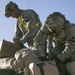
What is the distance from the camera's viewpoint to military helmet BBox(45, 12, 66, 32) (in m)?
3.90

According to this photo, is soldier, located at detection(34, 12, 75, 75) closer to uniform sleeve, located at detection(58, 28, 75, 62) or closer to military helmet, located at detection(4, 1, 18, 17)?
uniform sleeve, located at detection(58, 28, 75, 62)

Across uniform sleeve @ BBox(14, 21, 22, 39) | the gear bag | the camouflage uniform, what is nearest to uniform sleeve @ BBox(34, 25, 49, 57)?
the gear bag

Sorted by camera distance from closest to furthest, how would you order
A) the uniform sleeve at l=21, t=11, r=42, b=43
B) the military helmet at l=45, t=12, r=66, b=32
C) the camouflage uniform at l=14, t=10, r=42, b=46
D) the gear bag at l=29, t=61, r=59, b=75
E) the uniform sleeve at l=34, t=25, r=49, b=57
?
the gear bag at l=29, t=61, r=59, b=75 < the military helmet at l=45, t=12, r=66, b=32 < the uniform sleeve at l=34, t=25, r=49, b=57 < the uniform sleeve at l=21, t=11, r=42, b=43 < the camouflage uniform at l=14, t=10, r=42, b=46

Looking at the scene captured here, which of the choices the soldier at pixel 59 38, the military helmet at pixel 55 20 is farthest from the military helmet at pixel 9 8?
the military helmet at pixel 55 20

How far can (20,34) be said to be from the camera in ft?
19.2

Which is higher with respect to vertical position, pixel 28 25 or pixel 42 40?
pixel 28 25

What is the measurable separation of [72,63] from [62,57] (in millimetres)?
179

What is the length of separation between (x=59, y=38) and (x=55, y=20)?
40cm

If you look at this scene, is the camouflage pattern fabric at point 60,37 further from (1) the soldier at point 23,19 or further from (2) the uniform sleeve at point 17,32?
(2) the uniform sleeve at point 17,32

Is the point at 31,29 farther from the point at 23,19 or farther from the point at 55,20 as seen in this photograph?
the point at 55,20

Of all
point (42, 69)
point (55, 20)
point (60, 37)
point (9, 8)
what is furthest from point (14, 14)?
point (42, 69)

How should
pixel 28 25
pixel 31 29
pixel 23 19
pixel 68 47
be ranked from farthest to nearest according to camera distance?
pixel 23 19, pixel 28 25, pixel 31 29, pixel 68 47

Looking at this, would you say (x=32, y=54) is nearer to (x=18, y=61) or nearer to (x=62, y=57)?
(x=18, y=61)

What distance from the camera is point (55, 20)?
12.8ft
